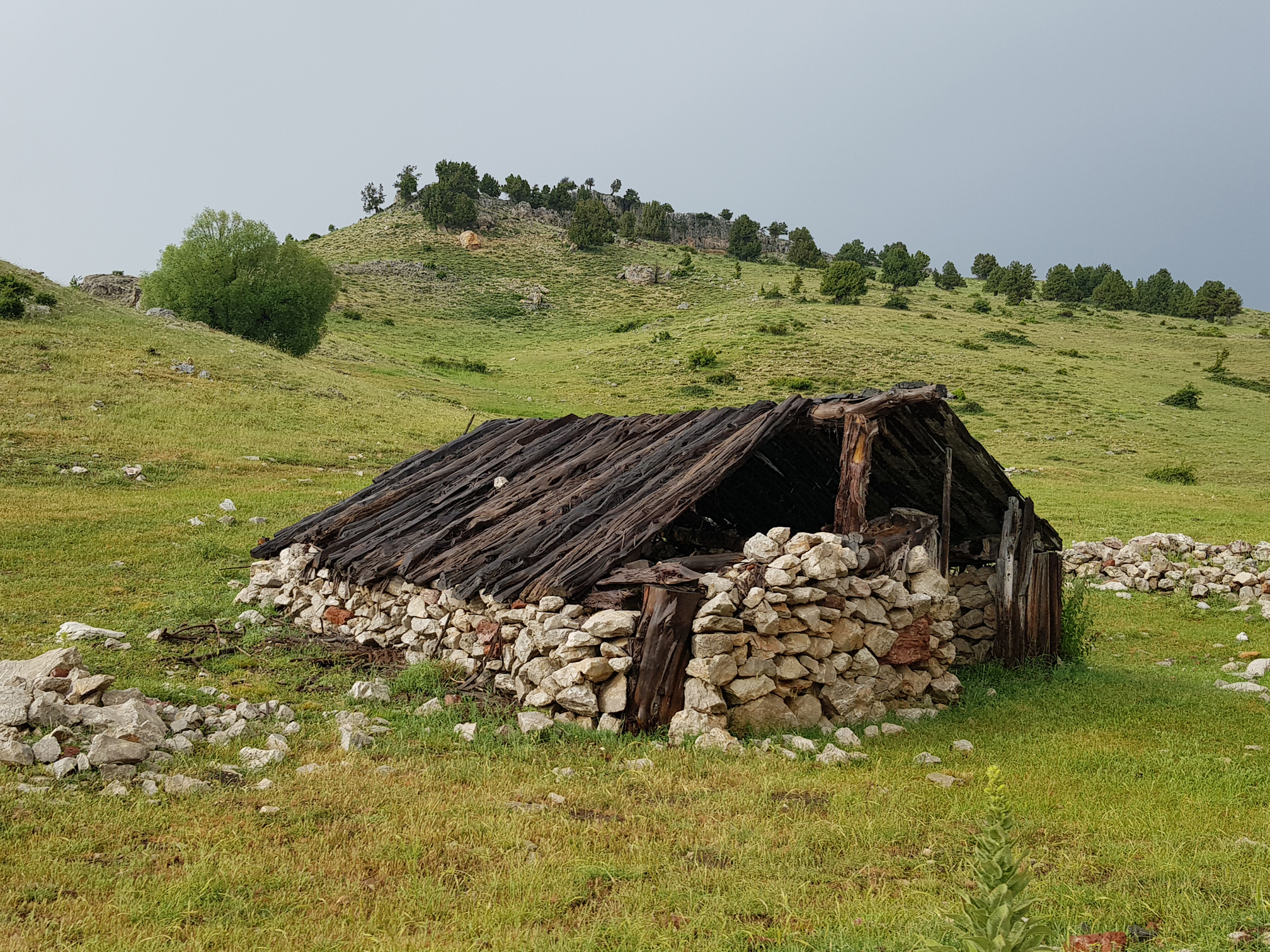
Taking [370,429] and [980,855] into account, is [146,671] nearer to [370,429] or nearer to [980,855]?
[980,855]

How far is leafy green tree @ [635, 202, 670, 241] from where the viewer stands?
107 meters

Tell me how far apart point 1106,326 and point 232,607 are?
2851 inches

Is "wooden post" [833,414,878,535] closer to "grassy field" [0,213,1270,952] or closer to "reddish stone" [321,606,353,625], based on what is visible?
"grassy field" [0,213,1270,952]

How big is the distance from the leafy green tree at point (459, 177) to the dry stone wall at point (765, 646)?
9856cm

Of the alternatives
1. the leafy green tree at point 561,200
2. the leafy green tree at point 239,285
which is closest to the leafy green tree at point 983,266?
the leafy green tree at point 561,200

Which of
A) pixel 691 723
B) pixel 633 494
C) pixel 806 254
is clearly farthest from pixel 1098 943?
pixel 806 254

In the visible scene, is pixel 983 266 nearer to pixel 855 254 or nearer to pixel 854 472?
pixel 855 254

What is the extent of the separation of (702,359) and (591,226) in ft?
182

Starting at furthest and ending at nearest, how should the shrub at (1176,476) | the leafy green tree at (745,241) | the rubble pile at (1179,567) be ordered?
the leafy green tree at (745,241)
the shrub at (1176,476)
the rubble pile at (1179,567)

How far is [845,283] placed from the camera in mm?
71750

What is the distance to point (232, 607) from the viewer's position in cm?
1228

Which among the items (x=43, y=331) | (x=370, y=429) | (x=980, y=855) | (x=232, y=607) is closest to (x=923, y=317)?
(x=370, y=429)

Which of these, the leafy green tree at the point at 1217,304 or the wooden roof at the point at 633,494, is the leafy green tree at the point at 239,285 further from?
the leafy green tree at the point at 1217,304

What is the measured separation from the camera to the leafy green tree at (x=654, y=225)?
107 metres
